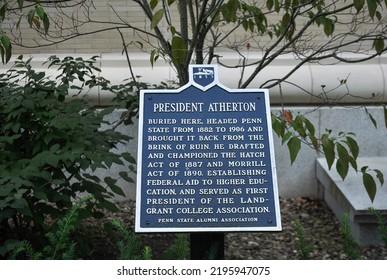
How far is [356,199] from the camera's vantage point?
677 centimetres

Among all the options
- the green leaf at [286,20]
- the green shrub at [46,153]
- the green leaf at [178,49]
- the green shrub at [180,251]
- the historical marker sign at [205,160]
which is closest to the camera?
the historical marker sign at [205,160]

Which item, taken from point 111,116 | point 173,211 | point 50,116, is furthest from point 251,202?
point 111,116

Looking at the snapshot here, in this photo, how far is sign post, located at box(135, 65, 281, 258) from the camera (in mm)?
4523

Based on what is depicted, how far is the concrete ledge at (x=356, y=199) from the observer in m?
6.56

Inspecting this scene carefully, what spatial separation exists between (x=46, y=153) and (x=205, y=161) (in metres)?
1.15

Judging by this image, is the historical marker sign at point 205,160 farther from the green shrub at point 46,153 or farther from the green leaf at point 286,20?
the green leaf at point 286,20

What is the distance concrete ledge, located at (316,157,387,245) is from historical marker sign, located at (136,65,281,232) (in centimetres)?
202

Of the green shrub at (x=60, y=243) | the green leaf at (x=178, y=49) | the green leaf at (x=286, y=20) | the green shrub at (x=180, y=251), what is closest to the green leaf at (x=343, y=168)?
the green shrub at (x=180, y=251)

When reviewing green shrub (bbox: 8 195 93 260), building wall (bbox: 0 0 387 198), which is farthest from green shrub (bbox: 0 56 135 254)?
building wall (bbox: 0 0 387 198)

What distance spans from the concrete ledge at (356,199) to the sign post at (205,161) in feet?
6.62

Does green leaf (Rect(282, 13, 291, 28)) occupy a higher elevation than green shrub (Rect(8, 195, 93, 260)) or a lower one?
higher

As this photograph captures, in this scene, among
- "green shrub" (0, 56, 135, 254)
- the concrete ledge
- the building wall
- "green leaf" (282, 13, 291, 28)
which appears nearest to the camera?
"green shrub" (0, 56, 135, 254)

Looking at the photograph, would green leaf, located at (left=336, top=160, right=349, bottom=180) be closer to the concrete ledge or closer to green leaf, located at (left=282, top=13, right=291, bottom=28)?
the concrete ledge

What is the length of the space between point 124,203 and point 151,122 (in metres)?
3.24
